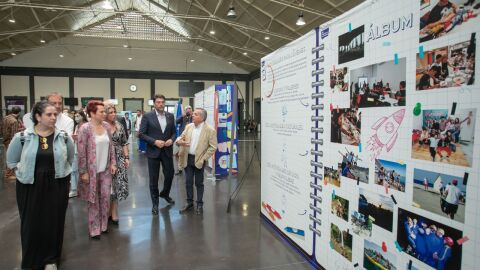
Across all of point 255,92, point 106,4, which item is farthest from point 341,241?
point 255,92

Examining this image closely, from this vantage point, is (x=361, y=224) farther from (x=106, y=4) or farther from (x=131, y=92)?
(x=131, y=92)

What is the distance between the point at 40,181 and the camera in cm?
249

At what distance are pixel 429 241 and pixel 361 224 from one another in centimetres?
52

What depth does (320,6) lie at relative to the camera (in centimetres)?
1109

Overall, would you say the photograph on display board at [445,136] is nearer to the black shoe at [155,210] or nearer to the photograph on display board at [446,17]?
A: the photograph on display board at [446,17]

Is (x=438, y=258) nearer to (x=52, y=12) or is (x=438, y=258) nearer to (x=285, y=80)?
(x=285, y=80)

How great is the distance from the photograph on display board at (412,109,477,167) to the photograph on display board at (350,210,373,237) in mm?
582

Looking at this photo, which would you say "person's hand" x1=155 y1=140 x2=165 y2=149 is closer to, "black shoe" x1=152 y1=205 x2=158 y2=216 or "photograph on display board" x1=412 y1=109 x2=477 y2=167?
"black shoe" x1=152 y1=205 x2=158 y2=216

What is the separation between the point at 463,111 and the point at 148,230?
3203mm

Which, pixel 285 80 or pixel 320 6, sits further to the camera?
pixel 320 6

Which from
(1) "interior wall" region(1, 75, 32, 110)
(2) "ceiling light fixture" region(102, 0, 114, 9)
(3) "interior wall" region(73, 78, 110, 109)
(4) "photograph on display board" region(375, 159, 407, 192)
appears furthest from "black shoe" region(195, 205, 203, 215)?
(1) "interior wall" region(1, 75, 32, 110)

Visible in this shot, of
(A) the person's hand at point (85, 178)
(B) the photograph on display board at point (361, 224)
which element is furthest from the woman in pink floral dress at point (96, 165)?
(B) the photograph on display board at point (361, 224)

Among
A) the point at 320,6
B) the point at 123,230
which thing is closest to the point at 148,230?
the point at 123,230

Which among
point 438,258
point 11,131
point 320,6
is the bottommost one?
point 438,258
